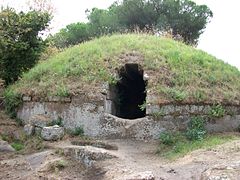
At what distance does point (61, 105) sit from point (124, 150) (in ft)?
7.44

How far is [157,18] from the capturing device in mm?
22500

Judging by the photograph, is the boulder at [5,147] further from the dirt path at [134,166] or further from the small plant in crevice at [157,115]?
the small plant in crevice at [157,115]

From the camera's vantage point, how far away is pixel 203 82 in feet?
35.7

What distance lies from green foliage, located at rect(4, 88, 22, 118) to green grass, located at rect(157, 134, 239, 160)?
3951 millimetres

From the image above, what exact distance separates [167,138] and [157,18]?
13.7 meters

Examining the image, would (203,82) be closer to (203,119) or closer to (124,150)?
(203,119)

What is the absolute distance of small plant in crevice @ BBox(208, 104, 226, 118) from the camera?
10.2 m

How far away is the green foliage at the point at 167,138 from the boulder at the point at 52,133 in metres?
2.29

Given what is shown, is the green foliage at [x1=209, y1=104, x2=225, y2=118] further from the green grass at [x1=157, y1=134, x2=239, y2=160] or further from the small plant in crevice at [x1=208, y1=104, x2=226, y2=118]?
the green grass at [x1=157, y1=134, x2=239, y2=160]

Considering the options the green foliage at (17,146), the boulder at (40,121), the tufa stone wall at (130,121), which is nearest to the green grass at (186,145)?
the tufa stone wall at (130,121)

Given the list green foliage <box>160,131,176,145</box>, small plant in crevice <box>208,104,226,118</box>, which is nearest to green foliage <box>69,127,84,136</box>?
green foliage <box>160,131,176,145</box>

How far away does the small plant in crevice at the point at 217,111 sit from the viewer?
33.4 feet

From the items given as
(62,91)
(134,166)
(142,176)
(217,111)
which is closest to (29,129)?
(62,91)

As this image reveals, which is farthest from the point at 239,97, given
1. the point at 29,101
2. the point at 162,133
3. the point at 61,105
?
the point at 29,101
